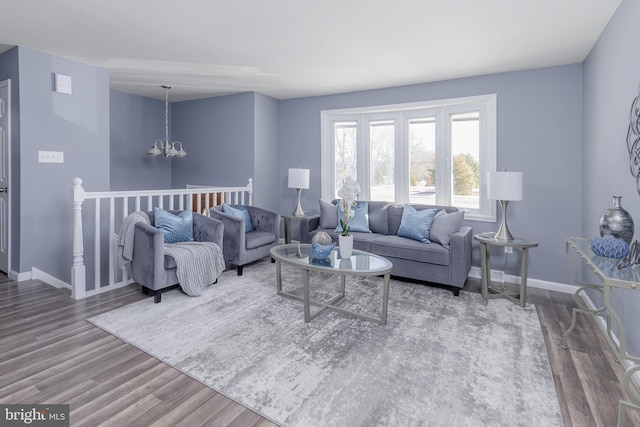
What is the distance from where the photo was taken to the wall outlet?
371 cm

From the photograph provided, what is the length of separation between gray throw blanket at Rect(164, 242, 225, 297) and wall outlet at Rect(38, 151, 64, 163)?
164cm

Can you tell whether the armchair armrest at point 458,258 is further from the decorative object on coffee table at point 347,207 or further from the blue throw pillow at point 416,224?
the decorative object on coffee table at point 347,207

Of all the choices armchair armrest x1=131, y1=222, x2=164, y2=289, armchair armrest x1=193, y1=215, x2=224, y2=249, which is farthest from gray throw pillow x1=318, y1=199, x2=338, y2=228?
armchair armrest x1=131, y1=222, x2=164, y2=289

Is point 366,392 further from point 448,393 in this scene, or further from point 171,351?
point 171,351

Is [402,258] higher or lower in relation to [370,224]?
lower

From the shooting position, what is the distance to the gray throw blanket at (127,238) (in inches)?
131

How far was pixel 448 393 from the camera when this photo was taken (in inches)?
76.3

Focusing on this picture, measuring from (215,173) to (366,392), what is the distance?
462cm

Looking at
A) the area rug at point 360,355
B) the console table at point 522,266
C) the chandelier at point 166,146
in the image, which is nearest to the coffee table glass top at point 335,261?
the area rug at point 360,355

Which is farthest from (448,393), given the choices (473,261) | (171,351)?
(473,261)

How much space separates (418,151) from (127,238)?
3.70 metres

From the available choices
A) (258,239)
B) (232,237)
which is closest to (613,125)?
(258,239)

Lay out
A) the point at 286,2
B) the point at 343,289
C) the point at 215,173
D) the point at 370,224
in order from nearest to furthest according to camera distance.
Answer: the point at 286,2, the point at 343,289, the point at 370,224, the point at 215,173

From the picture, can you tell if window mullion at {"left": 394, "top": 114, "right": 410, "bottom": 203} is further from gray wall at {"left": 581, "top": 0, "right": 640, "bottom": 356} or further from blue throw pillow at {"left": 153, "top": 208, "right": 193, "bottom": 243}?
blue throw pillow at {"left": 153, "top": 208, "right": 193, "bottom": 243}
